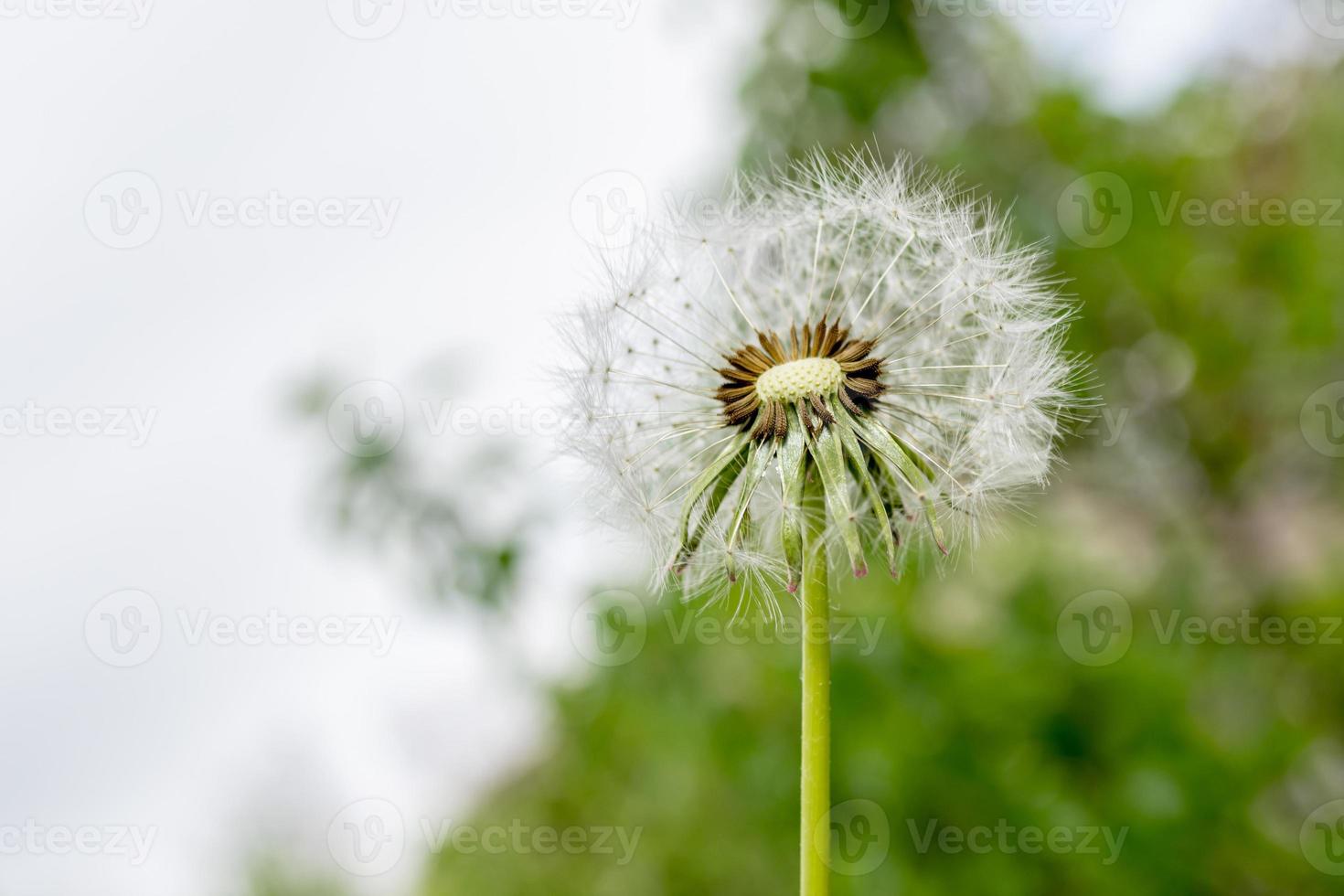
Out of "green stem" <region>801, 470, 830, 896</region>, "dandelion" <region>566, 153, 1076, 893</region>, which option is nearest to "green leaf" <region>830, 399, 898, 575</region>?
"dandelion" <region>566, 153, 1076, 893</region>

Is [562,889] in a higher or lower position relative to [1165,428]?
lower

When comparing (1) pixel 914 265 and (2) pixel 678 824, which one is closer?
(1) pixel 914 265

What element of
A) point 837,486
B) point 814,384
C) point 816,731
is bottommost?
point 816,731

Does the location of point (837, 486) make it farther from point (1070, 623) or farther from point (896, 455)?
point (1070, 623)

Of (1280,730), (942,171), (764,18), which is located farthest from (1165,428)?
(764,18)

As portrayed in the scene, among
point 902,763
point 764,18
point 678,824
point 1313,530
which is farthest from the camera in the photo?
point 1313,530

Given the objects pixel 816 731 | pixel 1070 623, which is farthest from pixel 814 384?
pixel 1070 623

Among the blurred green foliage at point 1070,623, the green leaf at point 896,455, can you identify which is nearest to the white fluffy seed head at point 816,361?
the green leaf at point 896,455

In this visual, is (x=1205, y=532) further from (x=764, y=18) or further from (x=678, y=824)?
(x=764, y=18)
